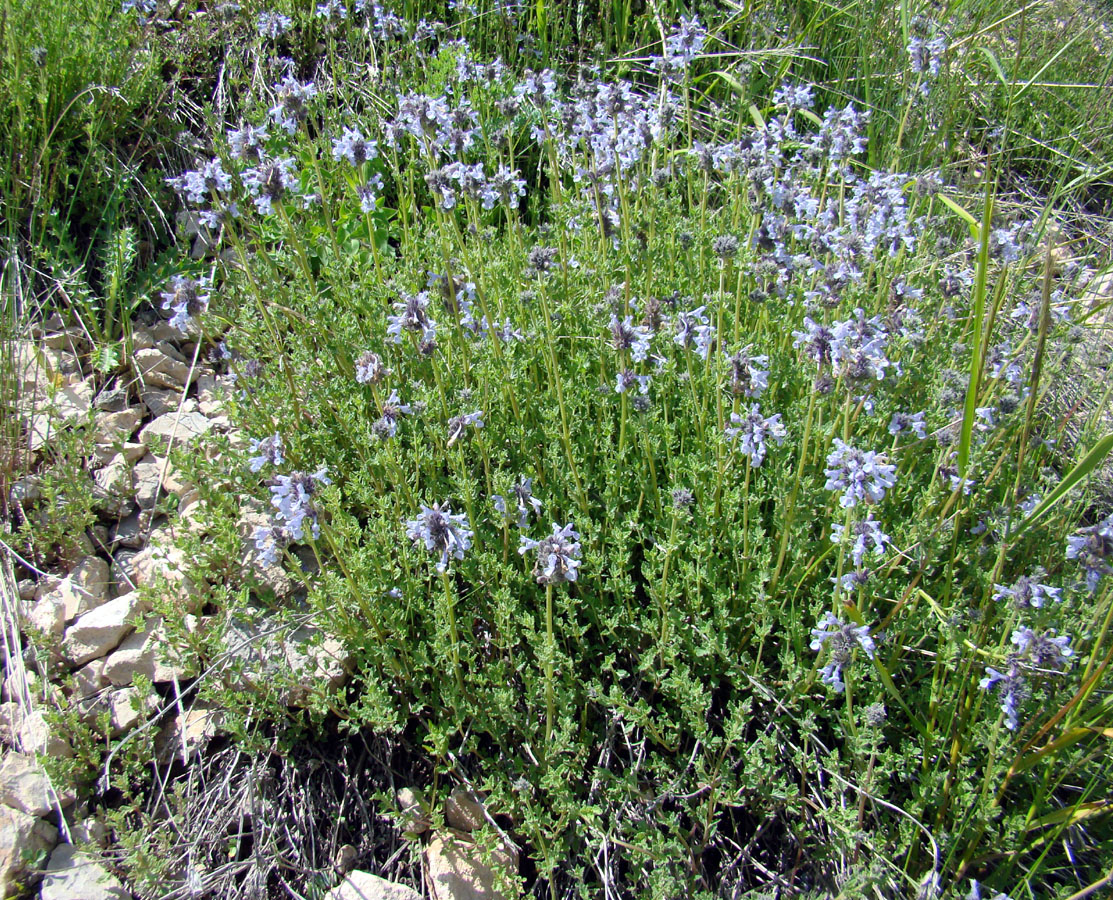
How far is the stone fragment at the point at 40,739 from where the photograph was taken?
110 inches

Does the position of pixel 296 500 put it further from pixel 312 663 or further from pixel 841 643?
pixel 841 643

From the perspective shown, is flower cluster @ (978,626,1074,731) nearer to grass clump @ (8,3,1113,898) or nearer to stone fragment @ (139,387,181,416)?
grass clump @ (8,3,1113,898)

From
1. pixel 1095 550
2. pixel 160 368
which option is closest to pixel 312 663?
pixel 160 368

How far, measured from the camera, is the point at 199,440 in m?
3.69

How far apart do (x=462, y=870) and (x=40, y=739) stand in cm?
169

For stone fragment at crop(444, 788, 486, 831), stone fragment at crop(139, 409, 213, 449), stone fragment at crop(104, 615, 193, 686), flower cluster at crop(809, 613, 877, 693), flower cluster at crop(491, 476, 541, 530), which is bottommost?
stone fragment at crop(444, 788, 486, 831)

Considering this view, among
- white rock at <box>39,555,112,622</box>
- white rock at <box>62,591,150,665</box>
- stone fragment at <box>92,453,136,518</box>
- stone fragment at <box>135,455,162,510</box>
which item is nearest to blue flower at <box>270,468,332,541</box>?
white rock at <box>62,591,150,665</box>

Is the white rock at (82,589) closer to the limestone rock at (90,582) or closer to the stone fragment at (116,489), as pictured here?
the limestone rock at (90,582)

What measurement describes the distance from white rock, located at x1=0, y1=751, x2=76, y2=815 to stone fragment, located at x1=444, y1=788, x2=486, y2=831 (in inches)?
55.0

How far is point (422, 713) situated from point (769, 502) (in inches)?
72.3

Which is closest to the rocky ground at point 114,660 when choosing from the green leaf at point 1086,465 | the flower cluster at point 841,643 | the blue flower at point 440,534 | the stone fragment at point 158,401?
the stone fragment at point 158,401

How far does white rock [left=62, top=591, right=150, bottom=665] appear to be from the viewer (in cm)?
312

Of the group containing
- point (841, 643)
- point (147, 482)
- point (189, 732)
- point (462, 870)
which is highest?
point (841, 643)

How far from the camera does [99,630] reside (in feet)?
10.3
